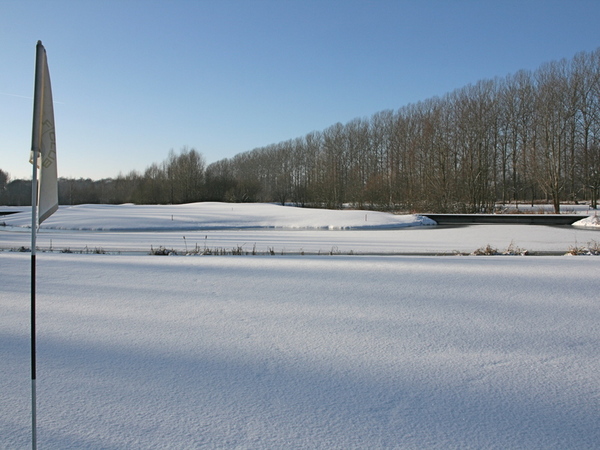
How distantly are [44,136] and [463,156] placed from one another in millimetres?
40705

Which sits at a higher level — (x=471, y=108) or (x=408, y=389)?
(x=471, y=108)

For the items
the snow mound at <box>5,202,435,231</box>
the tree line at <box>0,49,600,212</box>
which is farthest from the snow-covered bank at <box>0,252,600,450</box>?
the tree line at <box>0,49,600,212</box>

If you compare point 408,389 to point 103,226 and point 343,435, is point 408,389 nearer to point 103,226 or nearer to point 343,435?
point 343,435

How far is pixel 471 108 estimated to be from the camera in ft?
131

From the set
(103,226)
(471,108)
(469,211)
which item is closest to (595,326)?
(103,226)

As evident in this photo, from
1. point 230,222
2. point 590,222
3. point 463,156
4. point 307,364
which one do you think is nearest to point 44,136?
point 307,364

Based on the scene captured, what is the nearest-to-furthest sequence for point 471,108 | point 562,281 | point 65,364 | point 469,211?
1. point 65,364
2. point 562,281
3. point 469,211
4. point 471,108

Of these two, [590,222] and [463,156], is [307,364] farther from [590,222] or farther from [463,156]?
[463,156]

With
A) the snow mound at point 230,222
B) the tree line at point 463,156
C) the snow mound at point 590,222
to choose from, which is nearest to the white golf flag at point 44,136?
the snow mound at point 230,222

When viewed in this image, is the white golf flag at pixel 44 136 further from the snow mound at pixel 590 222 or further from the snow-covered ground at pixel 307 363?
the snow mound at pixel 590 222

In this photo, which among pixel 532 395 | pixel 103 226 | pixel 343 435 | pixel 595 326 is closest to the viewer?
pixel 343 435

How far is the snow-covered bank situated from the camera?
2.23 meters

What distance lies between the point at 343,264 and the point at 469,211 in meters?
30.5

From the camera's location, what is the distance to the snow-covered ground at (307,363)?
223 centimetres
